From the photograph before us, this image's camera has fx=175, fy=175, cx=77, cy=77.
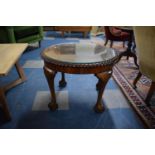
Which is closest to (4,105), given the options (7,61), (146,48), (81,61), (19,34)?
(7,61)

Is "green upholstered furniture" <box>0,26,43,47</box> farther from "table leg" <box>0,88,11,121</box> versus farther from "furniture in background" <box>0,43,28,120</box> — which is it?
"table leg" <box>0,88,11,121</box>

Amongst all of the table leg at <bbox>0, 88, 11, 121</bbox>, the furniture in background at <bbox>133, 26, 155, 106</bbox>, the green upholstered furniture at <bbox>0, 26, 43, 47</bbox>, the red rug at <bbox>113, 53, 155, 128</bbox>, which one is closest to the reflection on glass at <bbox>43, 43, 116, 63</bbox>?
the furniture in background at <bbox>133, 26, 155, 106</bbox>

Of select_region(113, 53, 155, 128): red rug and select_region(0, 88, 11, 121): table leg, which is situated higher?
select_region(0, 88, 11, 121): table leg

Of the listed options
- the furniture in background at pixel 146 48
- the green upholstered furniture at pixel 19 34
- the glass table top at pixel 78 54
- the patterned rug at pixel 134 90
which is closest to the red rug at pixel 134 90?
the patterned rug at pixel 134 90

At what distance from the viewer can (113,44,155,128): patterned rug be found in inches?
63.2

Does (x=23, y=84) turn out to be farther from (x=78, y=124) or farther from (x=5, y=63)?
(x=78, y=124)

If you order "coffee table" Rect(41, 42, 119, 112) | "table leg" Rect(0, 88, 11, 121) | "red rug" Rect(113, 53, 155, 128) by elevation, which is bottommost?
"red rug" Rect(113, 53, 155, 128)

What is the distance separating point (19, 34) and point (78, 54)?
6.57 feet

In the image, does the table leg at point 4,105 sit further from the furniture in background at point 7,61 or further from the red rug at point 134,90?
the red rug at point 134,90

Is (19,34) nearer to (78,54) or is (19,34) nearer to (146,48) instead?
(78,54)

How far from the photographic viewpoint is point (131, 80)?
228 cm

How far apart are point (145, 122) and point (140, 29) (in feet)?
2.65

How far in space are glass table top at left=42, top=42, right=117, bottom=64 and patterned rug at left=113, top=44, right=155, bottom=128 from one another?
625 millimetres

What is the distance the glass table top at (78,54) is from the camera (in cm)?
136
